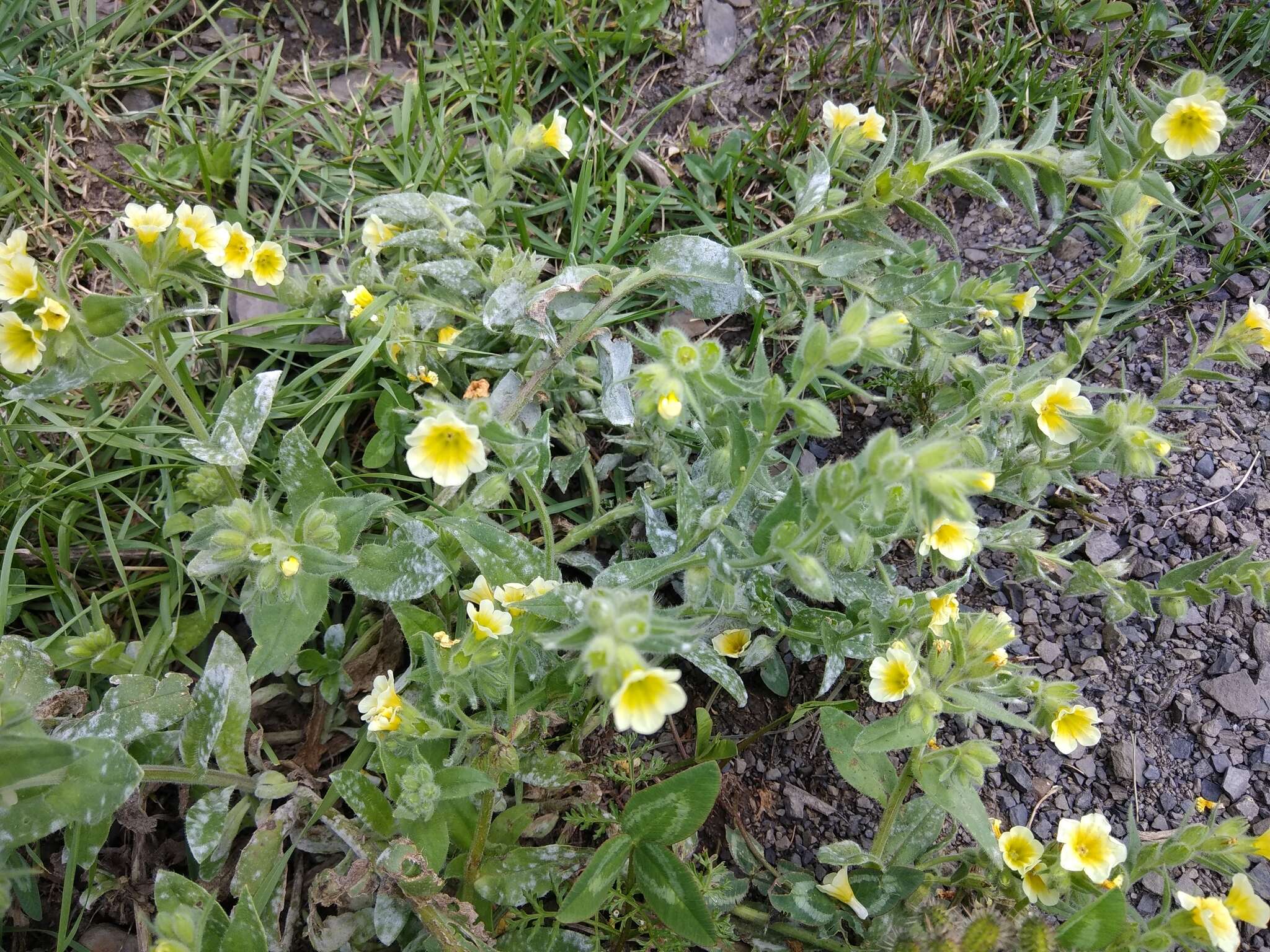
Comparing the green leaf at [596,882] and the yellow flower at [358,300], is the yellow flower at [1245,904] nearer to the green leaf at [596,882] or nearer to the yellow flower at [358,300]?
the green leaf at [596,882]

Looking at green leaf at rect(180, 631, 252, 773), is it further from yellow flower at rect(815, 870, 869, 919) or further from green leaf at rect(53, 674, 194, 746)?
yellow flower at rect(815, 870, 869, 919)

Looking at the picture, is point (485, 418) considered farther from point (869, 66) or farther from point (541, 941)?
point (869, 66)

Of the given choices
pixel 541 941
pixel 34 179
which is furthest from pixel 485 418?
pixel 34 179

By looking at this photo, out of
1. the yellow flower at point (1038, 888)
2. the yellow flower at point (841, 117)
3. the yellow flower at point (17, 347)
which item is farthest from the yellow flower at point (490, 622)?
the yellow flower at point (841, 117)

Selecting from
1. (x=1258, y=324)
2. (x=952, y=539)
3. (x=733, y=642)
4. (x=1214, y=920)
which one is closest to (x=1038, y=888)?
(x=1214, y=920)

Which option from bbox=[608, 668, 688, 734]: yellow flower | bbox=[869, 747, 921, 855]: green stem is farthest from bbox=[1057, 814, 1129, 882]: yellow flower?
bbox=[608, 668, 688, 734]: yellow flower
